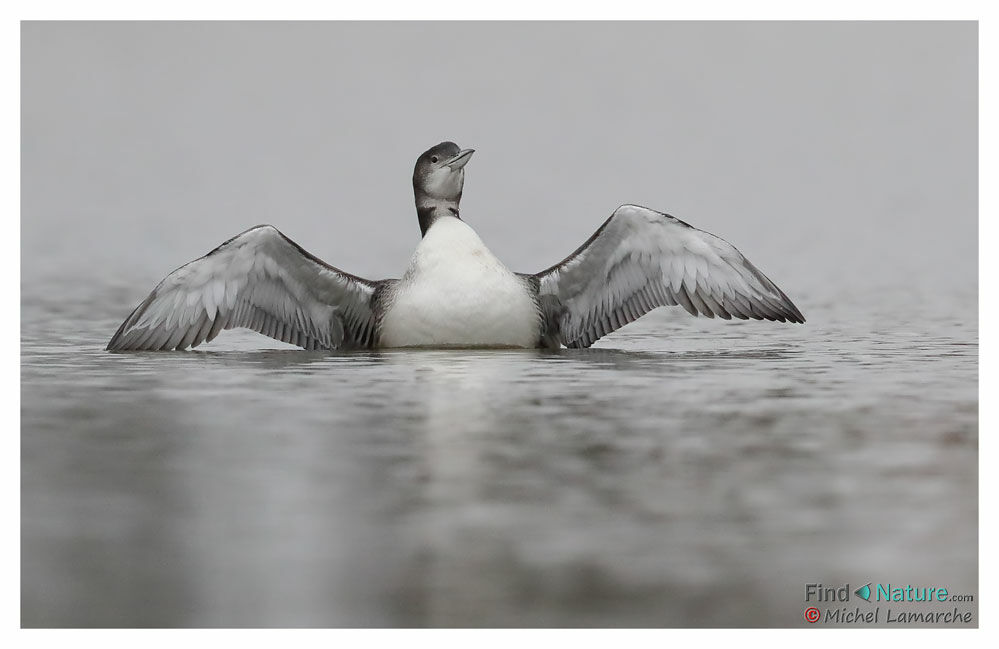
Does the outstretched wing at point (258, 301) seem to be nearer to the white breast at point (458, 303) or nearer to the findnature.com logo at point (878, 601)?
the white breast at point (458, 303)

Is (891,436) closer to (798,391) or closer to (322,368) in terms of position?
(798,391)

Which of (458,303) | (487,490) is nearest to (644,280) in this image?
(458,303)

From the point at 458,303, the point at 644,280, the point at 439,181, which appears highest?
the point at 439,181

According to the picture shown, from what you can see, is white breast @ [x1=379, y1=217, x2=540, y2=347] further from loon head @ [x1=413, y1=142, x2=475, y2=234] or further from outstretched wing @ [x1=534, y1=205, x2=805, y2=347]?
loon head @ [x1=413, y1=142, x2=475, y2=234]

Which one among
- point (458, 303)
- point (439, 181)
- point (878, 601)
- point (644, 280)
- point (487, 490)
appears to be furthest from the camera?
point (439, 181)

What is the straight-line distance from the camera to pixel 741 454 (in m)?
6.59

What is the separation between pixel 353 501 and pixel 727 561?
1523mm

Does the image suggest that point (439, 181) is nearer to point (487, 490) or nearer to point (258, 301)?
point (258, 301)

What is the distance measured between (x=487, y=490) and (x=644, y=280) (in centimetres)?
570

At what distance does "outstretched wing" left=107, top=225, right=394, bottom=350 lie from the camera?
11.0 m

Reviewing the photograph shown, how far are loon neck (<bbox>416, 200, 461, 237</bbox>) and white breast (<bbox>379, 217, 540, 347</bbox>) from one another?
49 cm

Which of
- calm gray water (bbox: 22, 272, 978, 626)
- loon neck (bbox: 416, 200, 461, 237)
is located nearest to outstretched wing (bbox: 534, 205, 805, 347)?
loon neck (bbox: 416, 200, 461, 237)

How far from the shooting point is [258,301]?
37.5 ft

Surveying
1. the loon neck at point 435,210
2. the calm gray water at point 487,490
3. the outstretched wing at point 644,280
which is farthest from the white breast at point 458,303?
the calm gray water at point 487,490
